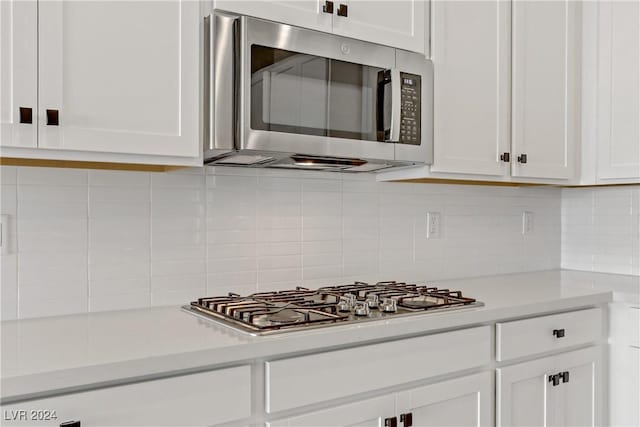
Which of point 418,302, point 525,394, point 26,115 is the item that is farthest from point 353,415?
point 26,115

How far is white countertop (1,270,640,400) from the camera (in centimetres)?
113

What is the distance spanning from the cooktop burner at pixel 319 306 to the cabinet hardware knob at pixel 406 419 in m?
0.29

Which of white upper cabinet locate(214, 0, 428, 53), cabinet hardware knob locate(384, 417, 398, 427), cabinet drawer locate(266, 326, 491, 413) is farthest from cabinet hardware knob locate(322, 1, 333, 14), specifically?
cabinet hardware knob locate(384, 417, 398, 427)

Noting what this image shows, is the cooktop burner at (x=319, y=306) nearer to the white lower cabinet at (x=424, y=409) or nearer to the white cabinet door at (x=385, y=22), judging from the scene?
the white lower cabinet at (x=424, y=409)

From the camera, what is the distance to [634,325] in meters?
2.16

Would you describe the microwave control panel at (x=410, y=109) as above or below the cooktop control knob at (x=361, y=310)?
above

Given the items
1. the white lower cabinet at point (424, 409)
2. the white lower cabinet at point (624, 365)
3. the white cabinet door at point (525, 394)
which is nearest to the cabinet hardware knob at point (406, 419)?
the white lower cabinet at point (424, 409)

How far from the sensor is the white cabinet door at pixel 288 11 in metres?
1.67

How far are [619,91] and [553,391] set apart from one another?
1.40m

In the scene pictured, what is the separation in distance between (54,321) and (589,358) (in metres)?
1.91

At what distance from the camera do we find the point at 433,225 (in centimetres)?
253

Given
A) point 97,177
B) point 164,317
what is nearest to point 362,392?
point 164,317

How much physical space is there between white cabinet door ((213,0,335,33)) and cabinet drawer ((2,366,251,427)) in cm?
105

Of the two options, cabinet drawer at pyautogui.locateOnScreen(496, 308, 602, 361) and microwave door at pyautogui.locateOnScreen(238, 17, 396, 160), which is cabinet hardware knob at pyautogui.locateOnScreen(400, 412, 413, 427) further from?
microwave door at pyautogui.locateOnScreen(238, 17, 396, 160)
